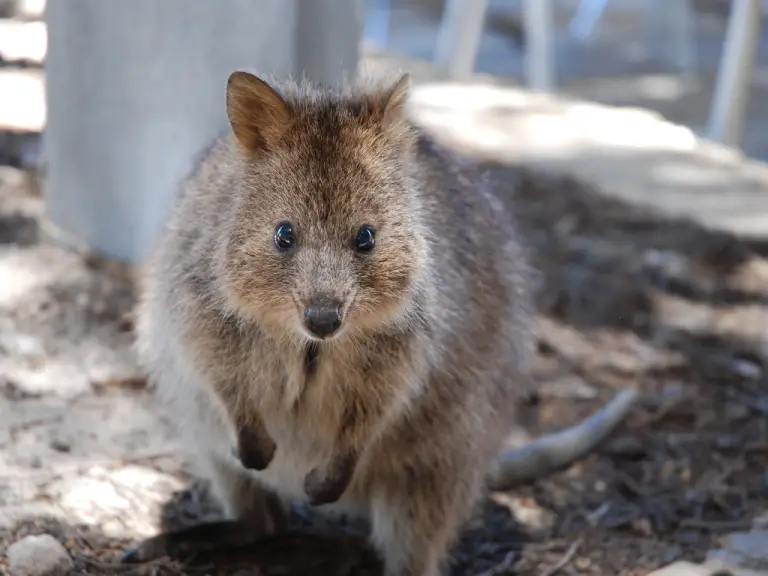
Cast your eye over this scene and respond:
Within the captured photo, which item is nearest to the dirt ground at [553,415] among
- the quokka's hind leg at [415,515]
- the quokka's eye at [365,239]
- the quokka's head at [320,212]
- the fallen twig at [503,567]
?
the fallen twig at [503,567]

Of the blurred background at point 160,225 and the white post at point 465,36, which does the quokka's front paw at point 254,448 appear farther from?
the white post at point 465,36

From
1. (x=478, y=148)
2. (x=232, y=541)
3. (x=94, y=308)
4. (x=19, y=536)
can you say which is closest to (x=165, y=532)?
(x=232, y=541)

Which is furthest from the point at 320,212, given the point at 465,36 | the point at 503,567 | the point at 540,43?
the point at 540,43

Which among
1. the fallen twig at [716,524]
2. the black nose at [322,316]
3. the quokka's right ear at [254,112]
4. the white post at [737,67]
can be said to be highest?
the white post at [737,67]

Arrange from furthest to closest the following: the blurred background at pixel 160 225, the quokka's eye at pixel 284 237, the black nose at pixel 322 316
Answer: the blurred background at pixel 160 225
the quokka's eye at pixel 284 237
the black nose at pixel 322 316

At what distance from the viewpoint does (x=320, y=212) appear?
7.80ft

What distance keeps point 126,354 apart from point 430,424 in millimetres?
1367

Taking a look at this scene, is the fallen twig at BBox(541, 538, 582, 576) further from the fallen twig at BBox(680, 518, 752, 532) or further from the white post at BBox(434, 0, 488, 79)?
the white post at BBox(434, 0, 488, 79)

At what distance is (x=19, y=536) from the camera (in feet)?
9.20

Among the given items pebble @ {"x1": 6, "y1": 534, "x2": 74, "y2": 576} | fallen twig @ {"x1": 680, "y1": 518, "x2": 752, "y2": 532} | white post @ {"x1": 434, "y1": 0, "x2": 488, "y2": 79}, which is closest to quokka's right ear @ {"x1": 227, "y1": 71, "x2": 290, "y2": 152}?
pebble @ {"x1": 6, "y1": 534, "x2": 74, "y2": 576}

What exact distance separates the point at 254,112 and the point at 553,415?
193 centimetres

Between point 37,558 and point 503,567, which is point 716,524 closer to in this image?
point 503,567

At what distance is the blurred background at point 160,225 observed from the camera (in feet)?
10.5

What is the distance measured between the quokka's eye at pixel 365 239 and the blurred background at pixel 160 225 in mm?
933
